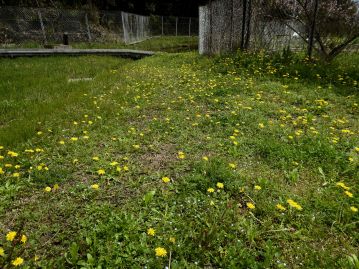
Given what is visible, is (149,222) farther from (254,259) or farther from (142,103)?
(142,103)

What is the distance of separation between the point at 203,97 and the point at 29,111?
3.43m

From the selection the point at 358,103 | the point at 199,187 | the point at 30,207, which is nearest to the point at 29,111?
the point at 30,207

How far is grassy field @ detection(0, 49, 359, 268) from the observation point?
A: 2.23m

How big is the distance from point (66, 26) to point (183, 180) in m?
21.2

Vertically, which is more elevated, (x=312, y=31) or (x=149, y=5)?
(x=149, y=5)

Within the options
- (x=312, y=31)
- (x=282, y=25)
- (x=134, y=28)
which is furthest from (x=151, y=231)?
(x=134, y=28)

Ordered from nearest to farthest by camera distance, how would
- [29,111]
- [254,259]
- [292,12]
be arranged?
[254,259] < [29,111] < [292,12]

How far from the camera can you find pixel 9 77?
28.4ft

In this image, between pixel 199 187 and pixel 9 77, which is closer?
pixel 199 187

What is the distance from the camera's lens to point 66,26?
20703mm

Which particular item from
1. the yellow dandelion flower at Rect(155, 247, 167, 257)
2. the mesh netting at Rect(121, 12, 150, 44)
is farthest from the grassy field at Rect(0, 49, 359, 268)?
the mesh netting at Rect(121, 12, 150, 44)

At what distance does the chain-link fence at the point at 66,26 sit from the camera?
18578 mm

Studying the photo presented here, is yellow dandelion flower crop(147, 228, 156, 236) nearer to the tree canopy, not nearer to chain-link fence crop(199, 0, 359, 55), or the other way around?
chain-link fence crop(199, 0, 359, 55)

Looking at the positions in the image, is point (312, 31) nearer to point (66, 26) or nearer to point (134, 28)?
point (66, 26)
